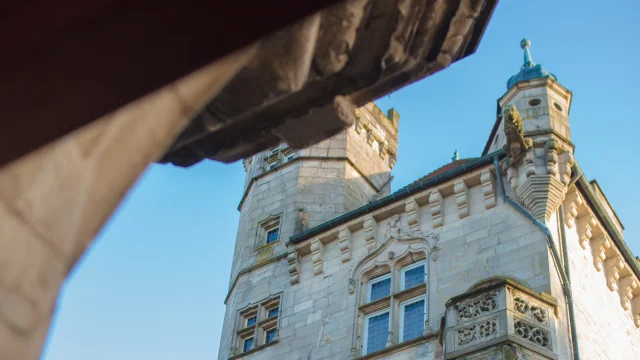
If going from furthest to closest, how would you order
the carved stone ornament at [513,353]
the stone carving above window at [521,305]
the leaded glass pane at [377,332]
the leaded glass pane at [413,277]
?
the leaded glass pane at [413,277] → the leaded glass pane at [377,332] → the stone carving above window at [521,305] → the carved stone ornament at [513,353]

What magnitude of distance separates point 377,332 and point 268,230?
4.89 m

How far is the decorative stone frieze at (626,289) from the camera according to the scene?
54.8 ft

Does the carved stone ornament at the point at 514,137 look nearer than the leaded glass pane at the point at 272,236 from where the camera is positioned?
Yes

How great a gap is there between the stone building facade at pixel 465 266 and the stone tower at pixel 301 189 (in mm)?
59

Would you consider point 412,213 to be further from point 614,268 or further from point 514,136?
point 614,268

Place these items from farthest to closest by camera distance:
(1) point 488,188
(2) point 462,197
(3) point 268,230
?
(3) point 268,230 → (2) point 462,197 → (1) point 488,188

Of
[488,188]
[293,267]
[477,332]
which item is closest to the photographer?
[477,332]

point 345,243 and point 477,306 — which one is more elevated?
point 345,243

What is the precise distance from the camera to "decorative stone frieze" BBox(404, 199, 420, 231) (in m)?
15.8

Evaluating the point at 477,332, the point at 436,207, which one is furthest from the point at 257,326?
the point at 477,332

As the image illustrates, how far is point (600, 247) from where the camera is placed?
16.0 metres

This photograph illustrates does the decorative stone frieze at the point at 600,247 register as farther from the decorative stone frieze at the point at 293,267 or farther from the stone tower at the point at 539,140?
the decorative stone frieze at the point at 293,267

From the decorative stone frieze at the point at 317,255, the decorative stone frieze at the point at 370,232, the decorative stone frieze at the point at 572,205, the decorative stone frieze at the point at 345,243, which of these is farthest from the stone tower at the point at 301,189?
the decorative stone frieze at the point at 572,205

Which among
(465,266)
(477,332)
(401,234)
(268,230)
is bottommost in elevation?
(477,332)
